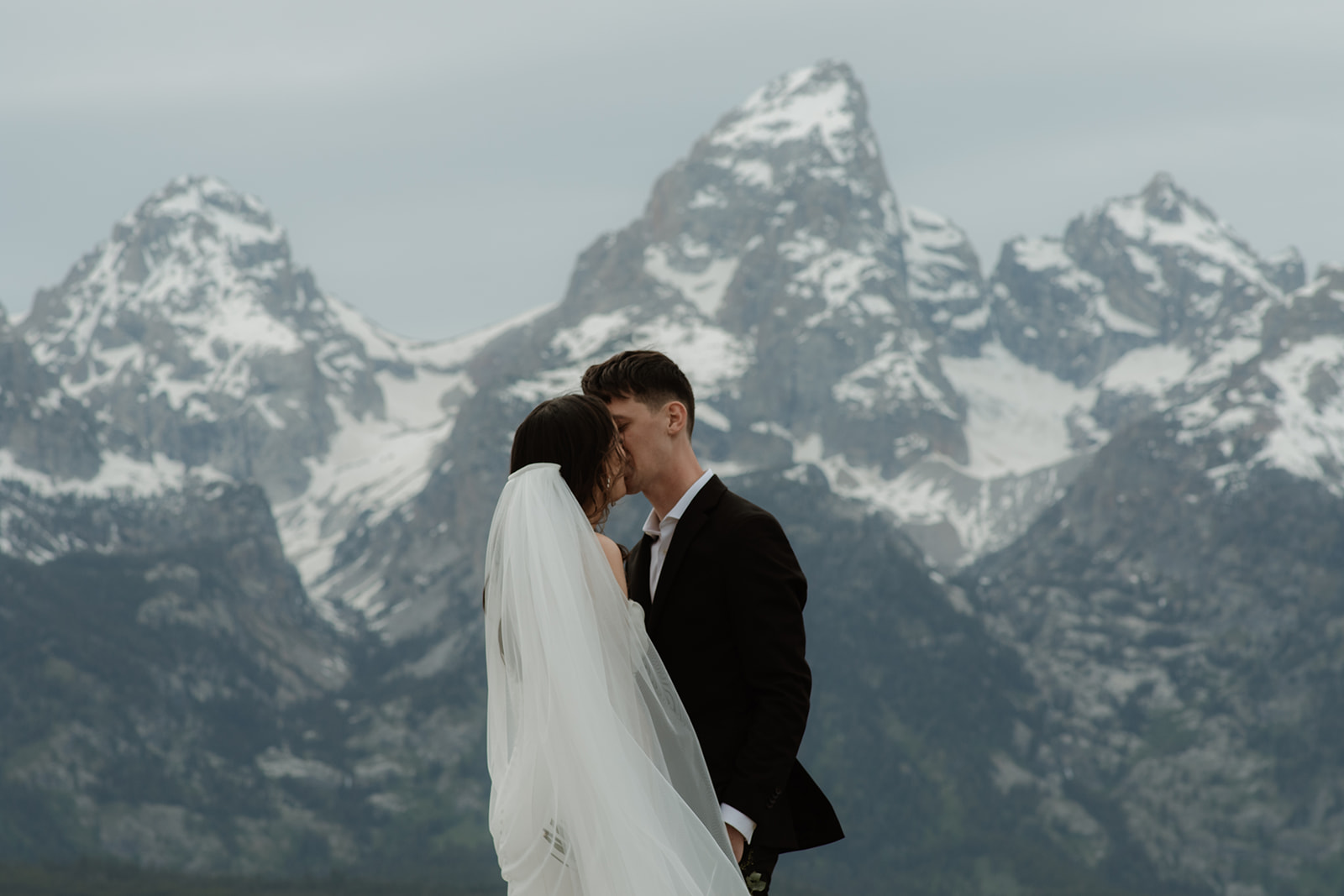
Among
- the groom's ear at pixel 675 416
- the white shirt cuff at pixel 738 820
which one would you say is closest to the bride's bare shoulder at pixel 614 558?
the groom's ear at pixel 675 416

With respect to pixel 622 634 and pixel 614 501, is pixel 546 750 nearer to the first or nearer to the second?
pixel 622 634

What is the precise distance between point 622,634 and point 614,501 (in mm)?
1166

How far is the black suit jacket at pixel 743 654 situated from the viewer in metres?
12.2

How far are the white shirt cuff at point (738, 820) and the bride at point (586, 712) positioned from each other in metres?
0.11

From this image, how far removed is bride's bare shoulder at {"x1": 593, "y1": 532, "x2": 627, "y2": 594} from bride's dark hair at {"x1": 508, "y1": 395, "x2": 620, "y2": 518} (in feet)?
1.01

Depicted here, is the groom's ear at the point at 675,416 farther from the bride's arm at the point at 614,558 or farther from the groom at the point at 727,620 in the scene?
Result: the bride's arm at the point at 614,558

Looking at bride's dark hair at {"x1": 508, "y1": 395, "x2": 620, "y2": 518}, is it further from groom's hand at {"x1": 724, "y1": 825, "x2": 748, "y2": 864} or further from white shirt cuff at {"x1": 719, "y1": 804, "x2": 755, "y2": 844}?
groom's hand at {"x1": 724, "y1": 825, "x2": 748, "y2": 864}

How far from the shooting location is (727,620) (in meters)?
12.8

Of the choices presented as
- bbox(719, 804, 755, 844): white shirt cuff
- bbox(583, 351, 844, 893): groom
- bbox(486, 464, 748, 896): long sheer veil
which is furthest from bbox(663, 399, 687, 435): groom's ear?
bbox(719, 804, 755, 844): white shirt cuff

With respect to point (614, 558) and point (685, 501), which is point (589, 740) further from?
point (685, 501)

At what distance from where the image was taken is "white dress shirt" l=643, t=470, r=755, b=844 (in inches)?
492

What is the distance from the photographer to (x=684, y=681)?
13023 mm

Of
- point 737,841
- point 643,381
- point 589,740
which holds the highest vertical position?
point 643,381

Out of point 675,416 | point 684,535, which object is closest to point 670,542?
point 684,535
